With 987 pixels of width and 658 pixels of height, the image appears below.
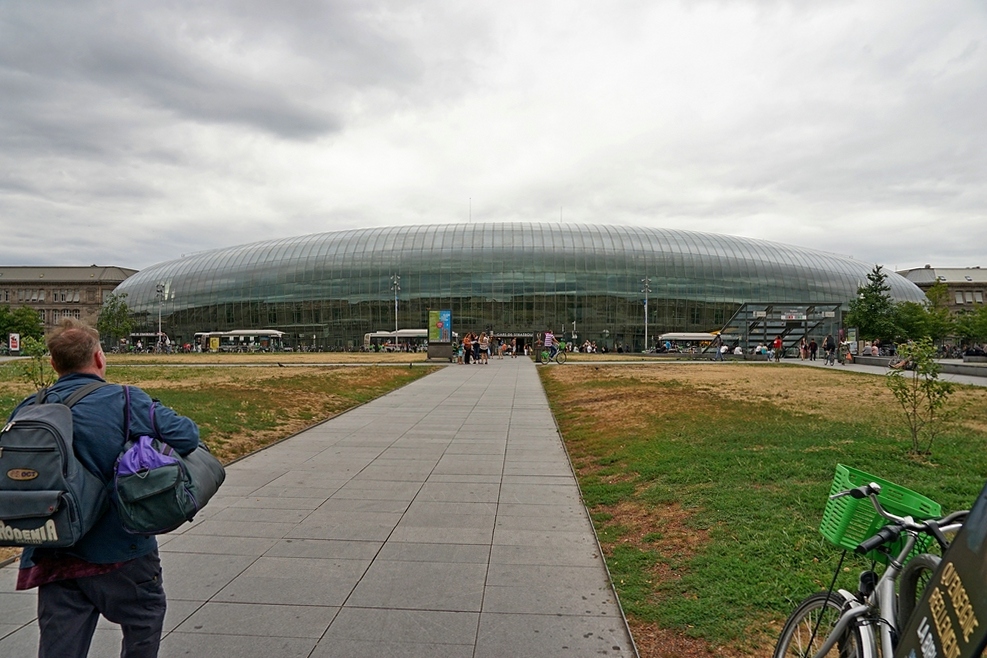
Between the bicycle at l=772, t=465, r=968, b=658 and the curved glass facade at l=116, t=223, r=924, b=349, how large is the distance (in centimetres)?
8250

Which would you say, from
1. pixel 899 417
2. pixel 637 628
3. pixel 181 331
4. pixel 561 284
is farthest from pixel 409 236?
pixel 637 628

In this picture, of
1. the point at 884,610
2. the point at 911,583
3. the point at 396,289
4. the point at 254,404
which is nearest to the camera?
the point at 911,583

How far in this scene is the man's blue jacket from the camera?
8.85 feet

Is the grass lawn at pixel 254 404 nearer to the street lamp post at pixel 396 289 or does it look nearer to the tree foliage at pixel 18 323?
the street lamp post at pixel 396 289

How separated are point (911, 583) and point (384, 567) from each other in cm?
391

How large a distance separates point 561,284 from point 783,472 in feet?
256

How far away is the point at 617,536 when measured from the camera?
19.5 feet

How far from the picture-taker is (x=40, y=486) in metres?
2.49

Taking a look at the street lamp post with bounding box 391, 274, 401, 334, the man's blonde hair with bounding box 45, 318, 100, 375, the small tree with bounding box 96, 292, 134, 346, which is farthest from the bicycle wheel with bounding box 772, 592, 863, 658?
the small tree with bounding box 96, 292, 134, 346

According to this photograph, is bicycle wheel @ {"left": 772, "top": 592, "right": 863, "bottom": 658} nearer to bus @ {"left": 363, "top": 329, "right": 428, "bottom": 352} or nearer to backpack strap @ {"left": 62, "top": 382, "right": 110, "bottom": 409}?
backpack strap @ {"left": 62, "top": 382, "right": 110, "bottom": 409}

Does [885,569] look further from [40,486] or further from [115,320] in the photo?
[115,320]

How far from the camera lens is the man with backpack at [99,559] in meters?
2.70

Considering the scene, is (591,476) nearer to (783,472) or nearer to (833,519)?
(783,472)

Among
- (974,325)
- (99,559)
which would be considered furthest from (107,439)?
(974,325)
